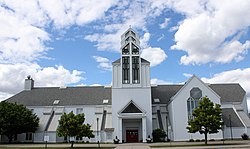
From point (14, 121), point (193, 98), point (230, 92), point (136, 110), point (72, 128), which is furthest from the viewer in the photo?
point (230, 92)

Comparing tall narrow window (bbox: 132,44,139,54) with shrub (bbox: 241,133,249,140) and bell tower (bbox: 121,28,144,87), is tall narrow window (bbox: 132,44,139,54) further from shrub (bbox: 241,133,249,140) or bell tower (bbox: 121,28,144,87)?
shrub (bbox: 241,133,249,140)

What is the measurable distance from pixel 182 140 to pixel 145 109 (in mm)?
8835

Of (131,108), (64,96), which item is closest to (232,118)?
(131,108)

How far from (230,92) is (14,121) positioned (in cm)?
4645

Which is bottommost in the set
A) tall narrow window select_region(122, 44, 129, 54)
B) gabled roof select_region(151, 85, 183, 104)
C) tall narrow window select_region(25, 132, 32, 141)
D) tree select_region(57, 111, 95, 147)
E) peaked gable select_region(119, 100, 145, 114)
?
tall narrow window select_region(25, 132, 32, 141)

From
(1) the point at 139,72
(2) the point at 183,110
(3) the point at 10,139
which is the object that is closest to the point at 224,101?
(2) the point at 183,110

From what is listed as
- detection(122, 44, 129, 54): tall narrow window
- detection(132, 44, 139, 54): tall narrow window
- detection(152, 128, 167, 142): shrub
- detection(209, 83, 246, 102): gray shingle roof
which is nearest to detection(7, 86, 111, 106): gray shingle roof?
detection(122, 44, 129, 54): tall narrow window

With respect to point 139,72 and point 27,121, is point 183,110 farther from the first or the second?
point 27,121

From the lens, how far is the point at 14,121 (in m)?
48.9

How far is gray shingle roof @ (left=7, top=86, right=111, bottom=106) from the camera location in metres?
58.9

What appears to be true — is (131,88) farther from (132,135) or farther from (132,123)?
(132,135)

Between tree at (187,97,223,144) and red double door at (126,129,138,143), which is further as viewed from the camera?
red double door at (126,129,138,143)

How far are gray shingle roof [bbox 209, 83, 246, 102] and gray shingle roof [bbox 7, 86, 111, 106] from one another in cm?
2540

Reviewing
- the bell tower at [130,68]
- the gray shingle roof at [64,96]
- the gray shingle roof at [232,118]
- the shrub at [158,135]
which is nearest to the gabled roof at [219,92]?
the gray shingle roof at [232,118]
